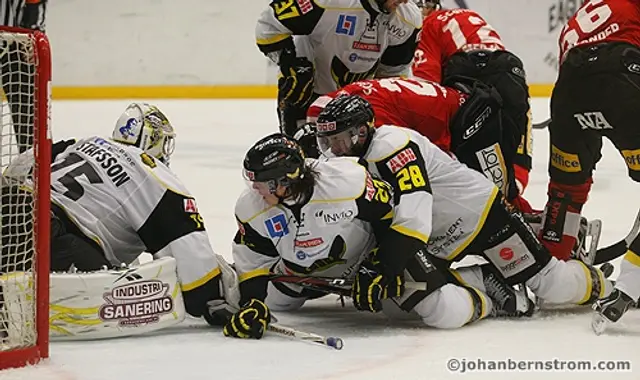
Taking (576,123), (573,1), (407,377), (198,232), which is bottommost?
(407,377)

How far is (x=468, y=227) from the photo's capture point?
329 cm

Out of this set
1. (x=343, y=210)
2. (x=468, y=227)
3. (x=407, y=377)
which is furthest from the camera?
(x=468, y=227)

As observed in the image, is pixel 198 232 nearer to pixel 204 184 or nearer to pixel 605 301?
pixel 605 301

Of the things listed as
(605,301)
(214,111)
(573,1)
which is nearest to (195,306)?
(605,301)

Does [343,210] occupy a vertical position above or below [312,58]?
below

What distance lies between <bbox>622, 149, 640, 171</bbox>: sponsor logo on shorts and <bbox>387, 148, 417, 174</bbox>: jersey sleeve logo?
0.62 meters

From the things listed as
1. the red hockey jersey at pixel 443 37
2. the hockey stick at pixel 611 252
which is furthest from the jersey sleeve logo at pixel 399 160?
the red hockey jersey at pixel 443 37

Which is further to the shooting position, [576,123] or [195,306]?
[576,123]

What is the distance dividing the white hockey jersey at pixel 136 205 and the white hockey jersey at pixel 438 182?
20.4 inches

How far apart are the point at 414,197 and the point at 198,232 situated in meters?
0.57

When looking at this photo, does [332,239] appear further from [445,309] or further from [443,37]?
[443,37]

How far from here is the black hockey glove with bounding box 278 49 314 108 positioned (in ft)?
13.5

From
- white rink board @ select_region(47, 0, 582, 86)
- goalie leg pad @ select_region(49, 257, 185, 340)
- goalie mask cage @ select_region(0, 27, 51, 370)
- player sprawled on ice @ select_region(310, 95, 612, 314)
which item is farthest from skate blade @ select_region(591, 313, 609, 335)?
white rink board @ select_region(47, 0, 582, 86)

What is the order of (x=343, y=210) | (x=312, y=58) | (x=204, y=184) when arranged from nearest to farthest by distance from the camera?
1. (x=343, y=210)
2. (x=312, y=58)
3. (x=204, y=184)
